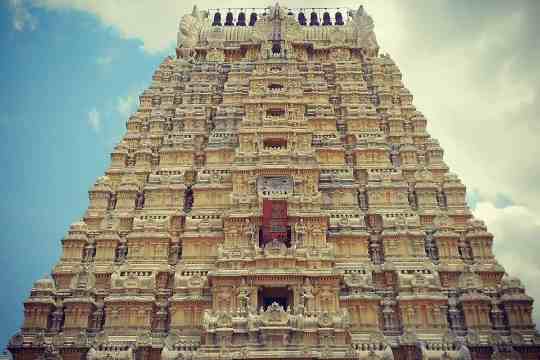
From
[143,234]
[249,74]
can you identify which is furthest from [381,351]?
[249,74]

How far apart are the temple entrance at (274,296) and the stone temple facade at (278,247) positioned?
0.37 feet

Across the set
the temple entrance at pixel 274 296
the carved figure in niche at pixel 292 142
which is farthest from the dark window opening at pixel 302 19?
the temple entrance at pixel 274 296

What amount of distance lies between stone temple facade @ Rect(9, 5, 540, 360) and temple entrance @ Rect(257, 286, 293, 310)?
0.37 ft

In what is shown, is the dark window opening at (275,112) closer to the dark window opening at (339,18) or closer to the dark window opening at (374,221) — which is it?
the dark window opening at (374,221)

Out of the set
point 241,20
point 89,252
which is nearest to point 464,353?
point 89,252

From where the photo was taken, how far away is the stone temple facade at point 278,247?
24.9m

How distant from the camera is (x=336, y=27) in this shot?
159 feet

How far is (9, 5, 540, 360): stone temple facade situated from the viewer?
24.9 m

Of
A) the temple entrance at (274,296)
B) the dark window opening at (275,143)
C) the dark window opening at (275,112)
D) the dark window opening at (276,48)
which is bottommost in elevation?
the temple entrance at (274,296)

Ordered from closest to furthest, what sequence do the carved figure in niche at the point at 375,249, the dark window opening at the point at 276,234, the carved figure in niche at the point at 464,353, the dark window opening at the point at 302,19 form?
the carved figure in niche at the point at 464,353 < the dark window opening at the point at 276,234 < the carved figure in niche at the point at 375,249 < the dark window opening at the point at 302,19

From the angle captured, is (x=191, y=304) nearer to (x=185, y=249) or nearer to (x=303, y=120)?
(x=185, y=249)

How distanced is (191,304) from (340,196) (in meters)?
10.4

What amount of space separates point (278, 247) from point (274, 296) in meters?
2.64

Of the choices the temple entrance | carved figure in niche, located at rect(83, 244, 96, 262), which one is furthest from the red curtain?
carved figure in niche, located at rect(83, 244, 96, 262)
